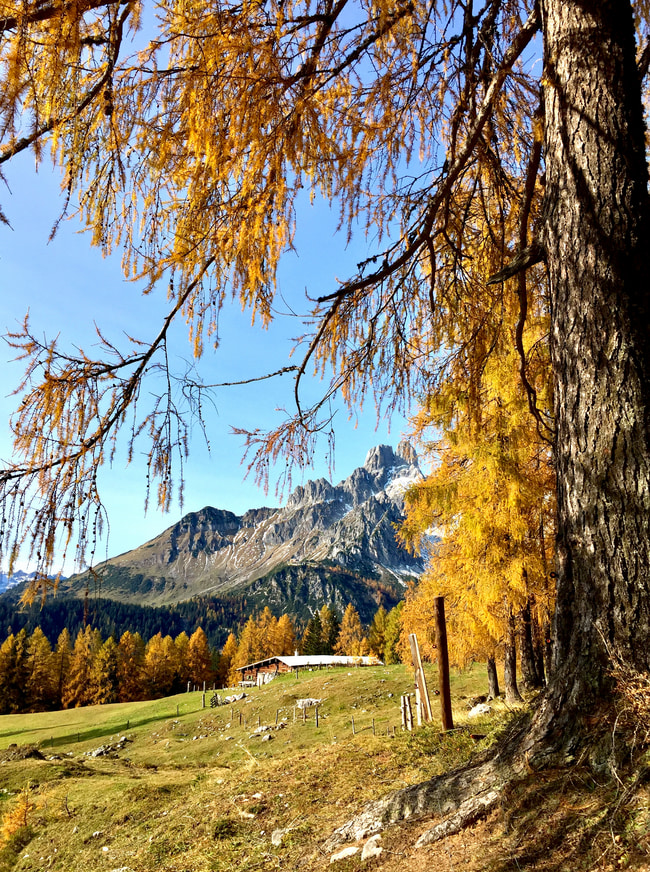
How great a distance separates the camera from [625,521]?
2.18 metres

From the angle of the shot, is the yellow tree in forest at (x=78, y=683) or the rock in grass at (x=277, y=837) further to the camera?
the yellow tree in forest at (x=78, y=683)

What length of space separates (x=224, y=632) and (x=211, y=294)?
149 meters

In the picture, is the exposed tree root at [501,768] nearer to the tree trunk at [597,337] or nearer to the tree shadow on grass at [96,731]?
the tree trunk at [597,337]

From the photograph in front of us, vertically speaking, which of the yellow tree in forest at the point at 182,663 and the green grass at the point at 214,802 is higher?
the green grass at the point at 214,802

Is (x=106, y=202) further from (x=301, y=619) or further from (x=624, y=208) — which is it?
(x=301, y=619)

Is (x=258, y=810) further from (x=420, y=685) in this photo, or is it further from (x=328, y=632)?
(x=328, y=632)

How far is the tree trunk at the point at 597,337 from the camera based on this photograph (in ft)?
7.14

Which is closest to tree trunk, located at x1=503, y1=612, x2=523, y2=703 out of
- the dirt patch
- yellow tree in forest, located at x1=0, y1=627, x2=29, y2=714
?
the dirt patch

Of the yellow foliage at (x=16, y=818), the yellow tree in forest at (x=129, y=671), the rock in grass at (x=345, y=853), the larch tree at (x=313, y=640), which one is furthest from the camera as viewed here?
the larch tree at (x=313, y=640)

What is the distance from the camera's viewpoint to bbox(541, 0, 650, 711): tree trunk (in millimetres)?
2178

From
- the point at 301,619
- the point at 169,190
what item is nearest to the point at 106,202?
→ the point at 169,190

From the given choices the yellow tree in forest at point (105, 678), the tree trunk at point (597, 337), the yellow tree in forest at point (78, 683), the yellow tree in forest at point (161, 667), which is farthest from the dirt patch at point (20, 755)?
the yellow tree in forest at point (161, 667)

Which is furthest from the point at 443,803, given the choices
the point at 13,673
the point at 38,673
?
the point at 38,673

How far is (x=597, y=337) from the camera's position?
235cm
